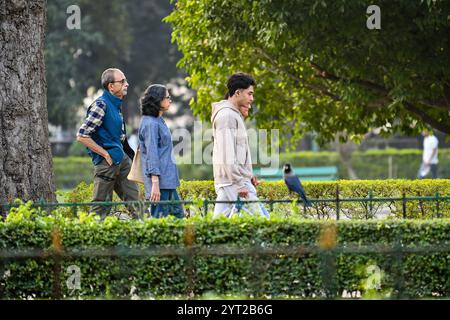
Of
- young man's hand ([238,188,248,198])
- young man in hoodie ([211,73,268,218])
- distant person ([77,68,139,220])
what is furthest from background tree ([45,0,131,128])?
young man's hand ([238,188,248,198])

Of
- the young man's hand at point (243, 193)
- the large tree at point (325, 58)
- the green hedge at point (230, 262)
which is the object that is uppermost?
the large tree at point (325, 58)

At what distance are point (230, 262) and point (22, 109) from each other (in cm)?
366

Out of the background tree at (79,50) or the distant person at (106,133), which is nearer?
the distant person at (106,133)

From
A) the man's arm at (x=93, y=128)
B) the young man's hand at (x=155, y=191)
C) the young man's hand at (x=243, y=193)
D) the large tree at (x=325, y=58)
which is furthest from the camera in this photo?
the large tree at (x=325, y=58)

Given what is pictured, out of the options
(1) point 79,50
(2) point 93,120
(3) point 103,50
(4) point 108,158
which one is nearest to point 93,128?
(2) point 93,120

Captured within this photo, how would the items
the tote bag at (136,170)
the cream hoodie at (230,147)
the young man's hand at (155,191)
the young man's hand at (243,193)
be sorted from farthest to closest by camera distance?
the tote bag at (136,170)
the young man's hand at (155,191)
the young man's hand at (243,193)
the cream hoodie at (230,147)

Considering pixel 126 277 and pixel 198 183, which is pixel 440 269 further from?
pixel 198 183

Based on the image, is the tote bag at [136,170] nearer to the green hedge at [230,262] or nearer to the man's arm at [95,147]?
the man's arm at [95,147]

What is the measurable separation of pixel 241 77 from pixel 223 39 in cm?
621

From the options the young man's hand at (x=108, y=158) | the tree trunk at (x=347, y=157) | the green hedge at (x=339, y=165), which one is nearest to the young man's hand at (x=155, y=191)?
the young man's hand at (x=108, y=158)

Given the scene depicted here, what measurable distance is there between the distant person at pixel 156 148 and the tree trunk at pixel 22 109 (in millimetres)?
1367

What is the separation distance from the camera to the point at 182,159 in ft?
130

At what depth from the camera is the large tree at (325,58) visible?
44.3ft

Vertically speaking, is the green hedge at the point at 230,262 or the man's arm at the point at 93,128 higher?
the man's arm at the point at 93,128
